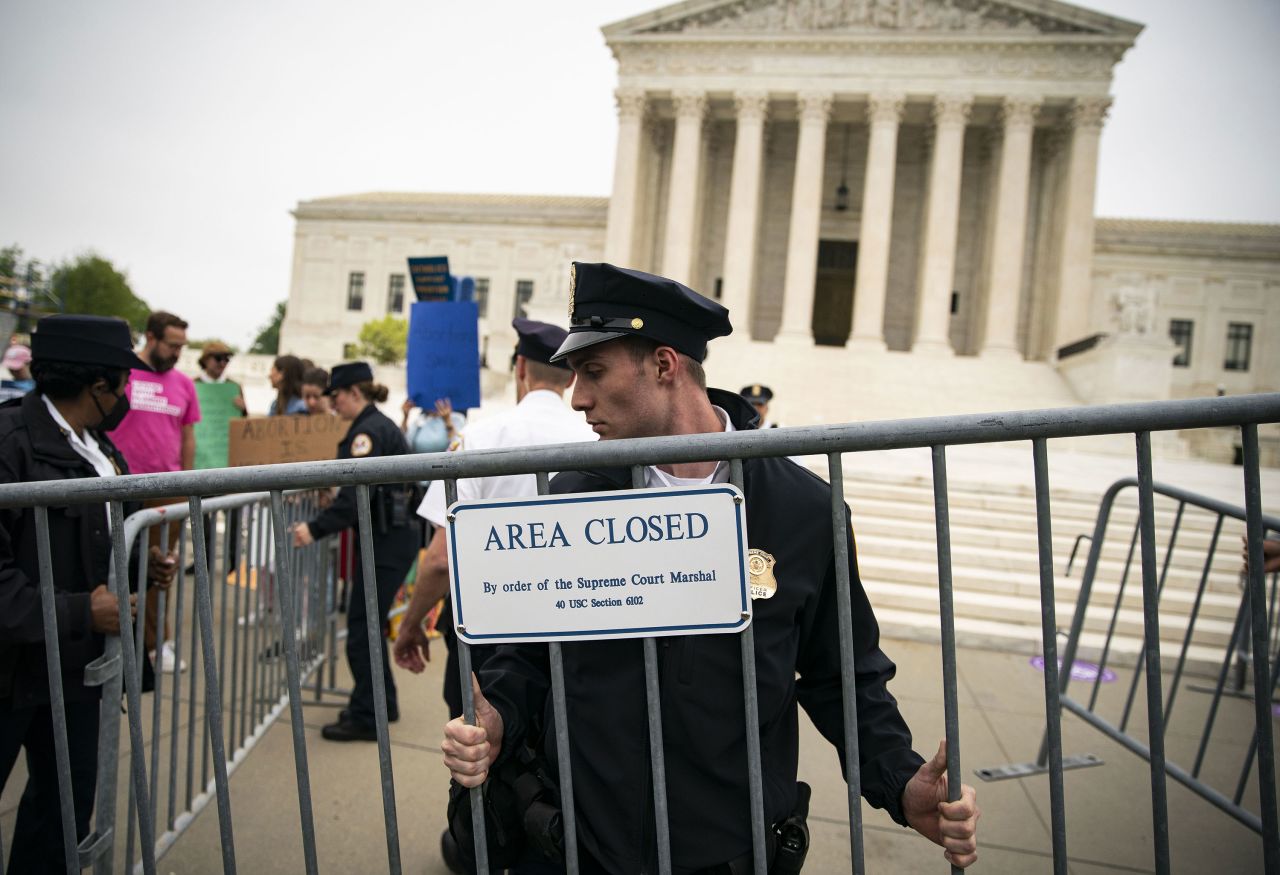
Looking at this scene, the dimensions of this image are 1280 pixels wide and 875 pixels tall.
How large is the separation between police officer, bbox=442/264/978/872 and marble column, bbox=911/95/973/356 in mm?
27150

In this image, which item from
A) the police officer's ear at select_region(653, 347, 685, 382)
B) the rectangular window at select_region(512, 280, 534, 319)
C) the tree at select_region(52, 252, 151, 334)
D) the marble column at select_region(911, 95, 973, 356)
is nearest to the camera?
the police officer's ear at select_region(653, 347, 685, 382)

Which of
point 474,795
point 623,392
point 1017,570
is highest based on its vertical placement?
point 623,392

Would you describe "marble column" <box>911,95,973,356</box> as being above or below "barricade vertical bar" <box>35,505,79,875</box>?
above

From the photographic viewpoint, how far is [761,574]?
4.95 ft

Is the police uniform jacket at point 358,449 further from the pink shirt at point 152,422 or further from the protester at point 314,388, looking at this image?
the protester at point 314,388

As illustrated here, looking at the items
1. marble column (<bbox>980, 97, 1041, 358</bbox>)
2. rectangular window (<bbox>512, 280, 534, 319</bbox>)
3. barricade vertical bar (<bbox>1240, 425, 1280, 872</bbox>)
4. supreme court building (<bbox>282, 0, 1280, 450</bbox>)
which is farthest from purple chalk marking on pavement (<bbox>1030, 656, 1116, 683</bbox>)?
rectangular window (<bbox>512, 280, 534, 319</bbox>)

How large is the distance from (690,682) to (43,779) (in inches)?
96.7

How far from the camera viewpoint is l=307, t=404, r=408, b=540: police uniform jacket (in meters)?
3.89

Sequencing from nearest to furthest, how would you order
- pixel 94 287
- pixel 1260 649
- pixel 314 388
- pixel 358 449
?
pixel 1260 649
pixel 358 449
pixel 314 388
pixel 94 287

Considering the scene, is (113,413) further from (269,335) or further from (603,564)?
(269,335)

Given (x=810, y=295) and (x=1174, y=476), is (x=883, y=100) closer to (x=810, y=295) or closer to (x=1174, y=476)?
(x=810, y=295)

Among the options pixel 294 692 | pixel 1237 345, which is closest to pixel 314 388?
pixel 294 692

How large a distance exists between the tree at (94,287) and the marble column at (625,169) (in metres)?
43.2

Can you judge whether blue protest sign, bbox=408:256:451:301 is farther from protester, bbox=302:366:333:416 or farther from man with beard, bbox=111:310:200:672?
man with beard, bbox=111:310:200:672
